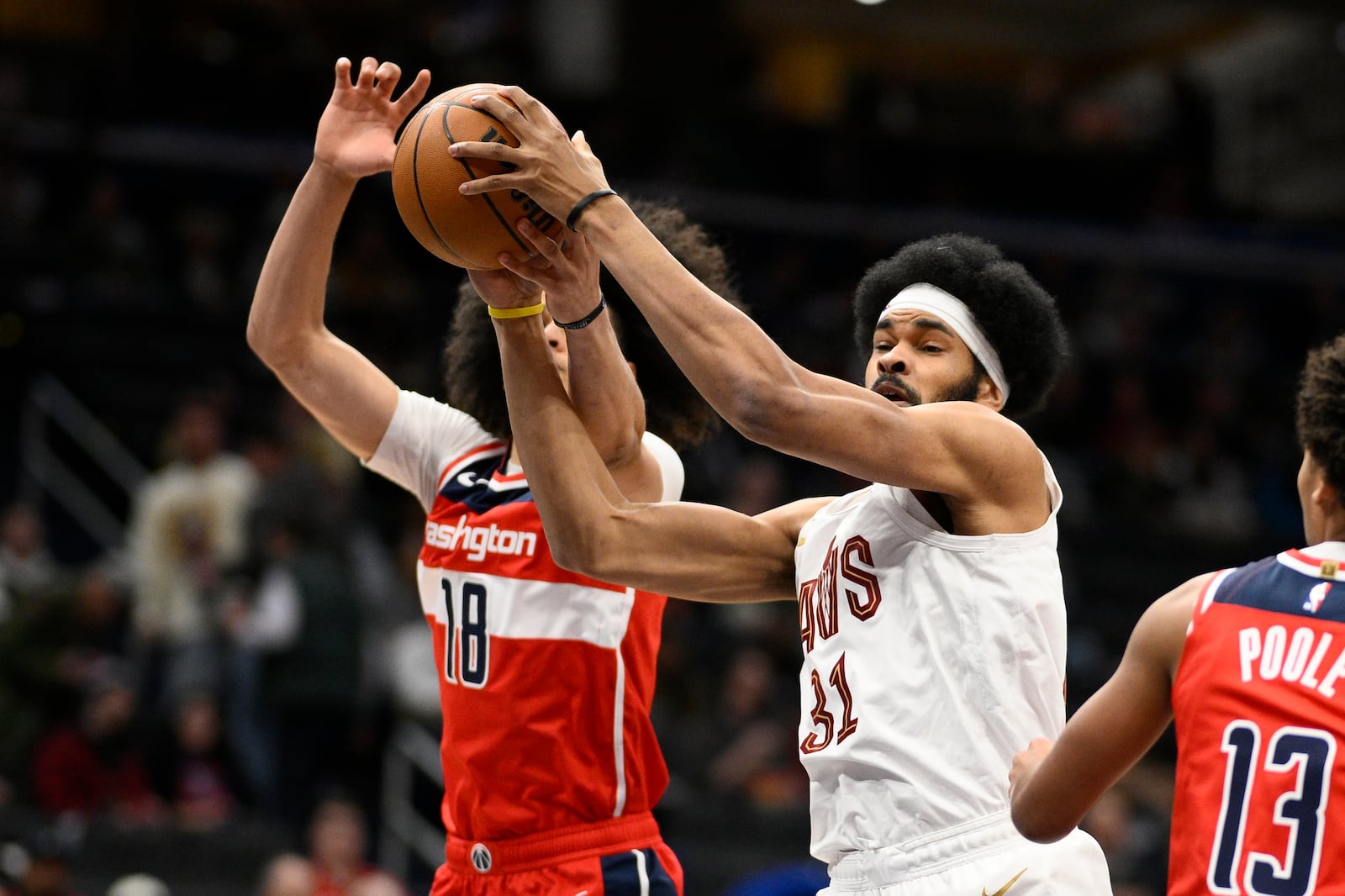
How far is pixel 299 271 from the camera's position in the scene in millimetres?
4578

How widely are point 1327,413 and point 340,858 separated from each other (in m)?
6.60

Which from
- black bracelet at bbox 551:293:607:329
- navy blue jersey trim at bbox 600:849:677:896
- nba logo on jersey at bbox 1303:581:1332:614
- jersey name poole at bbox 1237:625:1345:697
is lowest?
navy blue jersey trim at bbox 600:849:677:896

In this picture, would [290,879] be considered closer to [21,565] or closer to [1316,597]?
[21,565]

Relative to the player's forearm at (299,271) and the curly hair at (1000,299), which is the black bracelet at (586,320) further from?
the player's forearm at (299,271)

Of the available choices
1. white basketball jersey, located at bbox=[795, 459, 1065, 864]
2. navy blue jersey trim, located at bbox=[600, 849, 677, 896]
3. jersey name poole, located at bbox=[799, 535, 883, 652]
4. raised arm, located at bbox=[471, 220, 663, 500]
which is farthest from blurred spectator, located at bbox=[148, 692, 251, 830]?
white basketball jersey, located at bbox=[795, 459, 1065, 864]

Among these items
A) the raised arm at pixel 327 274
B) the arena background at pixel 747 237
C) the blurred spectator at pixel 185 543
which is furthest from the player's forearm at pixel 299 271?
the blurred spectator at pixel 185 543

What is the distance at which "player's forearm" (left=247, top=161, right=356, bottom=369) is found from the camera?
454 centimetres

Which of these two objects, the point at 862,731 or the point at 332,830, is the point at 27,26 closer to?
the point at 332,830

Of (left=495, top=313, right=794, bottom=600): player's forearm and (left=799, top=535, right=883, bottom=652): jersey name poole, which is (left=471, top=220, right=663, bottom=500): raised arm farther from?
(left=799, top=535, right=883, bottom=652): jersey name poole

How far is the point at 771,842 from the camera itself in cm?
976

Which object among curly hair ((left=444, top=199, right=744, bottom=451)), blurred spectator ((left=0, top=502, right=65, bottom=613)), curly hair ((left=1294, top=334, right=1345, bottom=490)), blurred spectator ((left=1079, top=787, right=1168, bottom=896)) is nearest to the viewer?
curly hair ((left=1294, top=334, right=1345, bottom=490))

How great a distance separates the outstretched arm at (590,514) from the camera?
149 inches

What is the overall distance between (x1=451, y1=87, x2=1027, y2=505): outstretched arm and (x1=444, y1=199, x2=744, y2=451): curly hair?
115cm

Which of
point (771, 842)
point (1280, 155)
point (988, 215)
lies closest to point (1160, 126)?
point (1280, 155)
